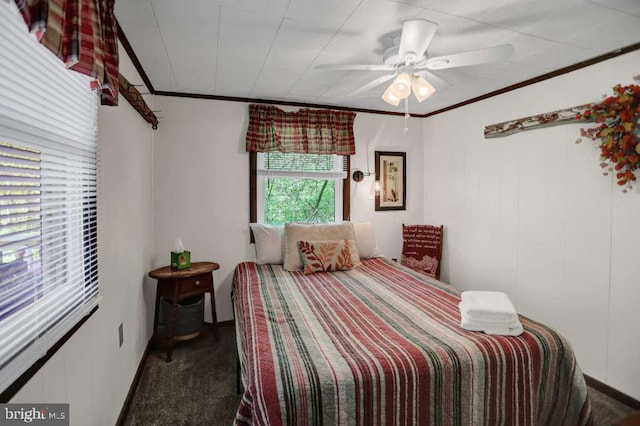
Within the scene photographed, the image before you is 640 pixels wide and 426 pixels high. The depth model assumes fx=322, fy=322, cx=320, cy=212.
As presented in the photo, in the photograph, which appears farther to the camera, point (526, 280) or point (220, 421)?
point (526, 280)

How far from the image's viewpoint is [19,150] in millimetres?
1013

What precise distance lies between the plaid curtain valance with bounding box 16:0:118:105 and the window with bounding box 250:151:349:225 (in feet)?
6.58

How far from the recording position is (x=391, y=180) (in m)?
3.93

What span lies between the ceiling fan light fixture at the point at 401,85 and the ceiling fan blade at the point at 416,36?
129mm

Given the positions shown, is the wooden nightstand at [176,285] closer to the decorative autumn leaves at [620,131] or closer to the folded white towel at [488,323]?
the folded white towel at [488,323]

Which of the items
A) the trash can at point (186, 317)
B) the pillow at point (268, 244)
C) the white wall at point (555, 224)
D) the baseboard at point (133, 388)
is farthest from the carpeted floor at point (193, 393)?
the pillow at point (268, 244)

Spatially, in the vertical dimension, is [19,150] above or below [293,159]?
below

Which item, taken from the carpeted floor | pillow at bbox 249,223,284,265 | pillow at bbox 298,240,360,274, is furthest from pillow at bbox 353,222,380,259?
the carpeted floor

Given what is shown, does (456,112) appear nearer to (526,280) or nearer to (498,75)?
(498,75)

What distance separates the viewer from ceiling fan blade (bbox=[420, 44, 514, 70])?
163cm

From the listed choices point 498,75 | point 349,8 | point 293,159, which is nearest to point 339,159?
point 293,159

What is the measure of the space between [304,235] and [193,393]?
153 cm

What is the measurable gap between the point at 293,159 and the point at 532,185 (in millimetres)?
2286

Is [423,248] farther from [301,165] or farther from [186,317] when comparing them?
[186,317]
